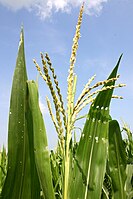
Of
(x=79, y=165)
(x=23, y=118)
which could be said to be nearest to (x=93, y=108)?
(x=79, y=165)

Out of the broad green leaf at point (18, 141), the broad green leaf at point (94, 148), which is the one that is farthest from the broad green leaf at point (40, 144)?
the broad green leaf at point (94, 148)

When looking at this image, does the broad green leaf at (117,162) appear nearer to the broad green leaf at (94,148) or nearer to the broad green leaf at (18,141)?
the broad green leaf at (94,148)

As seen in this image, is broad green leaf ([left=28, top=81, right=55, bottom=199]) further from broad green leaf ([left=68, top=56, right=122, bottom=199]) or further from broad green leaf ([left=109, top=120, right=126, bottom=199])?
broad green leaf ([left=109, top=120, right=126, bottom=199])

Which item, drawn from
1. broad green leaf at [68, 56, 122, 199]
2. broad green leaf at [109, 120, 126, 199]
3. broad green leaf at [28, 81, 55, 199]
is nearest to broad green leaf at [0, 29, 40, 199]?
broad green leaf at [28, 81, 55, 199]

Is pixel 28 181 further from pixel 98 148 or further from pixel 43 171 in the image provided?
pixel 98 148

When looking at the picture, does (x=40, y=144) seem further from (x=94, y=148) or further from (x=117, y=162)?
(x=117, y=162)

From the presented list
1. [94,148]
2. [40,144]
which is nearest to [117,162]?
[94,148]
